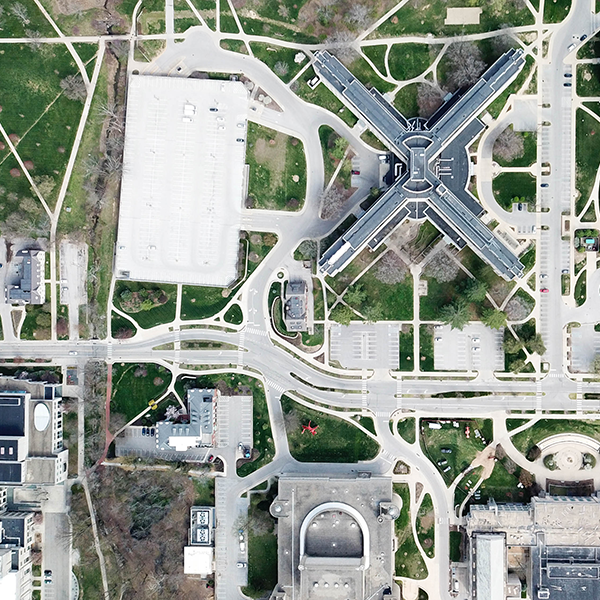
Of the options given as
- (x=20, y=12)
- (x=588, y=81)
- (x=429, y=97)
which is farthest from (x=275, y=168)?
(x=588, y=81)

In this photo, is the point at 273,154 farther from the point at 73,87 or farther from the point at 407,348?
the point at 407,348

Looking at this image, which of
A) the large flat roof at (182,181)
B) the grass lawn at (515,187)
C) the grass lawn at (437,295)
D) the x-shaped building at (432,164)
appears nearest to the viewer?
the x-shaped building at (432,164)

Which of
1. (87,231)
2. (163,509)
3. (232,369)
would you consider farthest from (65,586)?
(87,231)

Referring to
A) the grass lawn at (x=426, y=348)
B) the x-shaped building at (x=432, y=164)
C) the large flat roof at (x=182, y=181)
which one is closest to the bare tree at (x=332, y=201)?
the x-shaped building at (x=432, y=164)

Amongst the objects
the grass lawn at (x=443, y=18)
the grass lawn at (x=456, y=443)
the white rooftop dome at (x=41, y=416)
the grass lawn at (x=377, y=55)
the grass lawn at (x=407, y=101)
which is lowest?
the grass lawn at (x=456, y=443)

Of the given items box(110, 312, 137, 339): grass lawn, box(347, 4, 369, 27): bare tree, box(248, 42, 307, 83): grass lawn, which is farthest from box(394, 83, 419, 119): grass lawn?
box(110, 312, 137, 339): grass lawn

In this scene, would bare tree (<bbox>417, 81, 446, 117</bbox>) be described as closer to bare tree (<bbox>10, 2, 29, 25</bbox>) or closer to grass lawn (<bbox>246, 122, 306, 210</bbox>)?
grass lawn (<bbox>246, 122, 306, 210</bbox>)

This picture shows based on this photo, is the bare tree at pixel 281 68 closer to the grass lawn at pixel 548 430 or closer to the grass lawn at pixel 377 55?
the grass lawn at pixel 377 55
